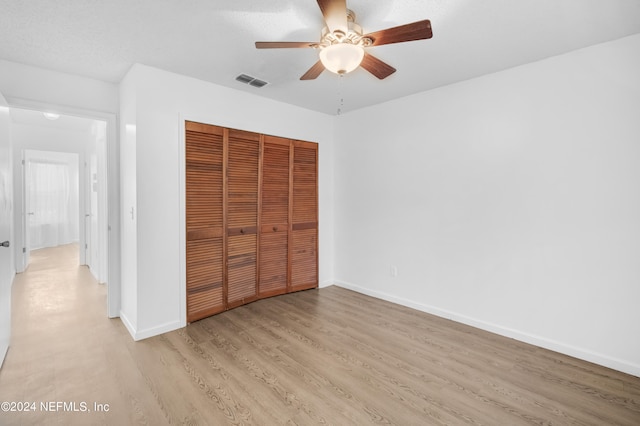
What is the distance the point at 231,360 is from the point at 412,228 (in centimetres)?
237

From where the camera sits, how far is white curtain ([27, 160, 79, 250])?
675cm

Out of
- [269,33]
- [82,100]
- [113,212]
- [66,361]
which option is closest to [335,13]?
[269,33]

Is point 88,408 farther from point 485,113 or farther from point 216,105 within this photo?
point 485,113

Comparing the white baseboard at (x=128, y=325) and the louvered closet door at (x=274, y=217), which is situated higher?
the louvered closet door at (x=274, y=217)

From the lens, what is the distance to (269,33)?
218 cm

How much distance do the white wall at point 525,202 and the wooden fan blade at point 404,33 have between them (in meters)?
1.60

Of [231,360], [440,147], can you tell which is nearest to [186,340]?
[231,360]

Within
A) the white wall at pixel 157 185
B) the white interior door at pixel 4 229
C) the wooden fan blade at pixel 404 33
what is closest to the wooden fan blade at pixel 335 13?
the wooden fan blade at pixel 404 33

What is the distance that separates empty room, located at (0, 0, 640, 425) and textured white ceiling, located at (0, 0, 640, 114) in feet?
0.06

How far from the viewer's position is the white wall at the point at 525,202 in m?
2.27

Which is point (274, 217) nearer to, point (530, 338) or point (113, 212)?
point (113, 212)

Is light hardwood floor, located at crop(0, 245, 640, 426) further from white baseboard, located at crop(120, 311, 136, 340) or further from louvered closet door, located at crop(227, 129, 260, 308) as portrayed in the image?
louvered closet door, located at crop(227, 129, 260, 308)

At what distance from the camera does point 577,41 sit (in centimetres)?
229

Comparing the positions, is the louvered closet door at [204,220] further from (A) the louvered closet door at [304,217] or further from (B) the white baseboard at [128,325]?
(A) the louvered closet door at [304,217]
